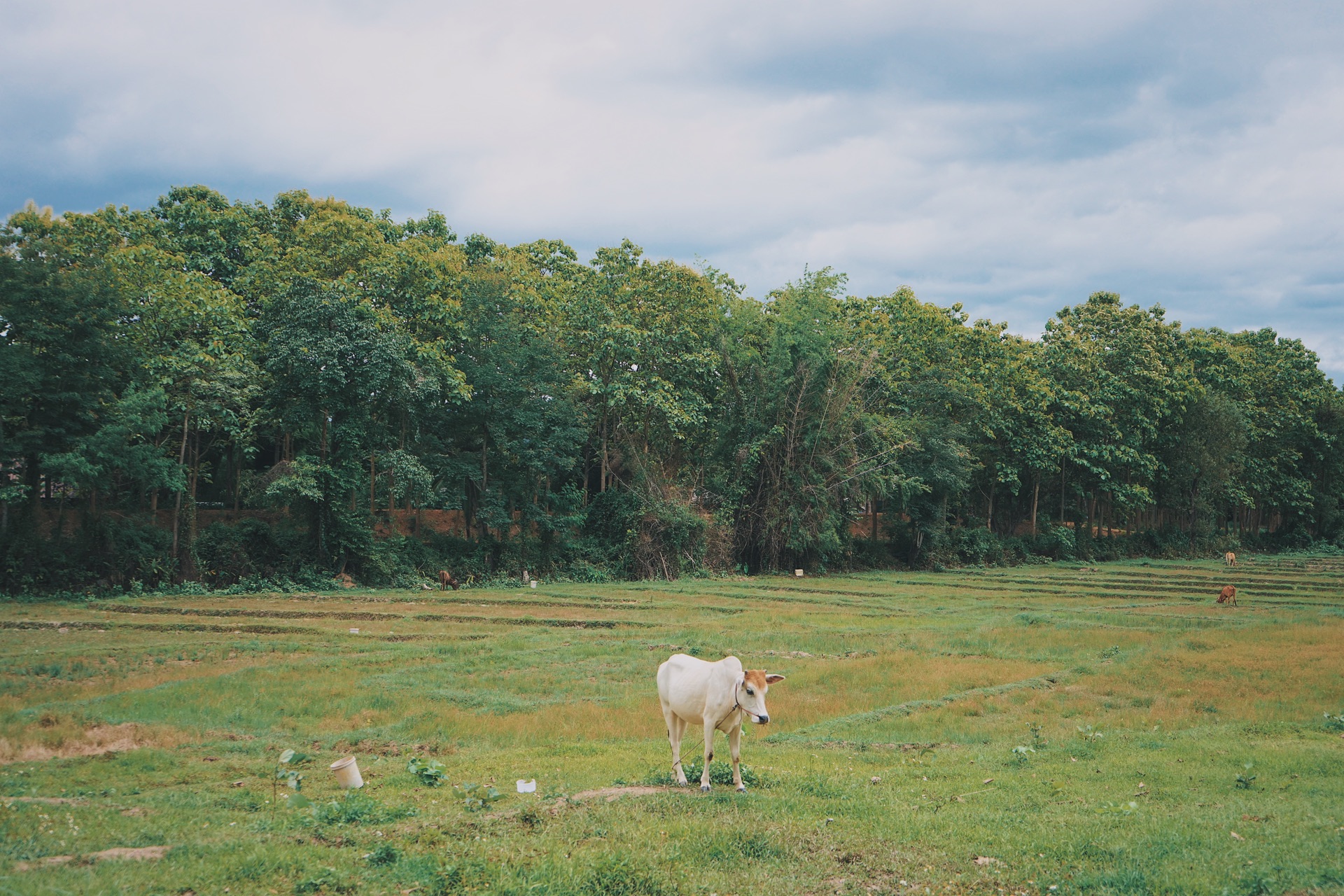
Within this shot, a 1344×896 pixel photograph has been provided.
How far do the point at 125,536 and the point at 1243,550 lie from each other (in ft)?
249

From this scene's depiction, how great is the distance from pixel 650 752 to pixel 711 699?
2.94 meters

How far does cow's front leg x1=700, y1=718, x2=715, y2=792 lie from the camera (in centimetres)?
929

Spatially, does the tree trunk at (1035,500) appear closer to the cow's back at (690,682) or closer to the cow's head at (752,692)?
the cow's back at (690,682)

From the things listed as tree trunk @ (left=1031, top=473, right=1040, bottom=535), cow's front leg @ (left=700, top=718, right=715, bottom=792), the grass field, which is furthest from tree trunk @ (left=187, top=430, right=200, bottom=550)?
tree trunk @ (left=1031, top=473, right=1040, bottom=535)

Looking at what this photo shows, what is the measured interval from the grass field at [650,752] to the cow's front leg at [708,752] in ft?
1.59

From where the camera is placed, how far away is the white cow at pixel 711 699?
9.28 meters

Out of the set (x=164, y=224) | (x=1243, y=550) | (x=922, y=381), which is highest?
(x=164, y=224)

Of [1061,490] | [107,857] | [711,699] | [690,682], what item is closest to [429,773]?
[690,682]

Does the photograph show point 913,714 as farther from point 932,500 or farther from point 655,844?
point 932,500

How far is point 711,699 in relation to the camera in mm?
9602

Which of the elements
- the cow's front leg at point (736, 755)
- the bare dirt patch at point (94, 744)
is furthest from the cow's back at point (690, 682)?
the bare dirt patch at point (94, 744)

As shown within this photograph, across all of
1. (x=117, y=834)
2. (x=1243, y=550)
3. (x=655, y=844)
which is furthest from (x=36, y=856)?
(x=1243, y=550)

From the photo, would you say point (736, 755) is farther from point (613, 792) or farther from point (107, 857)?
point (107, 857)

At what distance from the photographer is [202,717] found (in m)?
13.9
